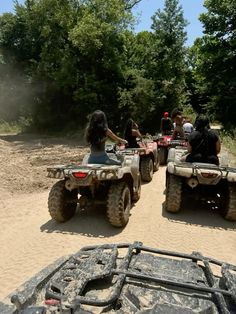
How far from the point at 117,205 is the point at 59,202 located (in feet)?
3.51

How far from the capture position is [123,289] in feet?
8.64

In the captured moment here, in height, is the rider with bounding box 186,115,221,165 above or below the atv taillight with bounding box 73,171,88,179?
above

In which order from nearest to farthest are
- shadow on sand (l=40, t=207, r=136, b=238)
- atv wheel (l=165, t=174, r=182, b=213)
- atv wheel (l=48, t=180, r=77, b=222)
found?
1. shadow on sand (l=40, t=207, r=136, b=238)
2. atv wheel (l=48, t=180, r=77, b=222)
3. atv wheel (l=165, t=174, r=182, b=213)

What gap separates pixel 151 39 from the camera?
24.6m

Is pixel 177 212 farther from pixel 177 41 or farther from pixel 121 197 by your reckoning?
pixel 177 41

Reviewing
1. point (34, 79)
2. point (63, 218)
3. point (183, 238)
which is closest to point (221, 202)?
point (183, 238)

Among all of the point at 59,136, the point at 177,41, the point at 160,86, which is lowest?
the point at 59,136

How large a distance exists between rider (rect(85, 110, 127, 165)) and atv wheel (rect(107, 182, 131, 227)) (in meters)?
0.68

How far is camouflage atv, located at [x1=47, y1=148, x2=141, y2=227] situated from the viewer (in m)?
6.18

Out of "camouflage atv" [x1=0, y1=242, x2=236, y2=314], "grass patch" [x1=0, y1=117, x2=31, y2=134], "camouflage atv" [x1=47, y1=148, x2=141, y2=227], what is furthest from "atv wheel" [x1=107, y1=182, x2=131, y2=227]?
"grass patch" [x1=0, y1=117, x2=31, y2=134]

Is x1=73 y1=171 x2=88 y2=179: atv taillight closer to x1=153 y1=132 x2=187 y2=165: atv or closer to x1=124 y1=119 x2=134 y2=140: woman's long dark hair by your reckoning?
x1=124 y1=119 x2=134 y2=140: woman's long dark hair

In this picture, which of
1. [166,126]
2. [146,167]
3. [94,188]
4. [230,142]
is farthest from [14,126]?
[94,188]

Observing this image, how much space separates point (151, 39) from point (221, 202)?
1932cm

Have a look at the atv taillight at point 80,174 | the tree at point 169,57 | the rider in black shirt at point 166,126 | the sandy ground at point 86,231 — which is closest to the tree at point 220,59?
the tree at point 169,57
